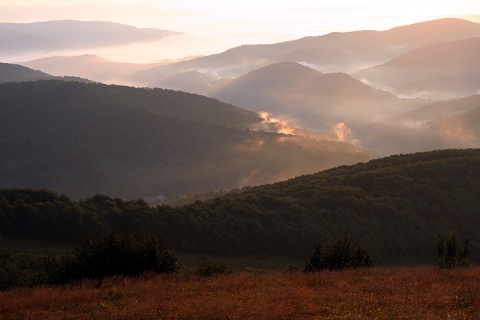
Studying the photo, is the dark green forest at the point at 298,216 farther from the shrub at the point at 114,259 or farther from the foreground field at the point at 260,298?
the foreground field at the point at 260,298

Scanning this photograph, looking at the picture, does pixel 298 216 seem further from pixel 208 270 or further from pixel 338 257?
pixel 208 270

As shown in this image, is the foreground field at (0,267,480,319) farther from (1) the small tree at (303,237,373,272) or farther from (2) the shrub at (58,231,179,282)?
(1) the small tree at (303,237,373,272)

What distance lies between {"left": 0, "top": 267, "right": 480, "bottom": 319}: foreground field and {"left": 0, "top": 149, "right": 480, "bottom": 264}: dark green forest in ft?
129

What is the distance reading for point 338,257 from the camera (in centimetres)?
3375

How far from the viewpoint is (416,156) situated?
382 ft

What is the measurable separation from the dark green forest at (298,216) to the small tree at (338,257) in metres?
32.6

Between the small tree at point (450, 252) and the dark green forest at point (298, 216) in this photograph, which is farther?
the dark green forest at point (298, 216)

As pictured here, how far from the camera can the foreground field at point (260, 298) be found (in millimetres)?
18719

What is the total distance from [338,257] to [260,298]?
13.7 meters

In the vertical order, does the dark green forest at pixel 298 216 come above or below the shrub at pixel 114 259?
below

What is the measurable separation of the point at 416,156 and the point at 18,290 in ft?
340

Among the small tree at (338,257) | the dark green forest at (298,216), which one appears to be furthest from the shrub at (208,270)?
the dark green forest at (298,216)

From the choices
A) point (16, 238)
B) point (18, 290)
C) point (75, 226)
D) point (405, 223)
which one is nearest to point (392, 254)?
point (405, 223)

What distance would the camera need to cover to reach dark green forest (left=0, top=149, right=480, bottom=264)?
71.2 metres
